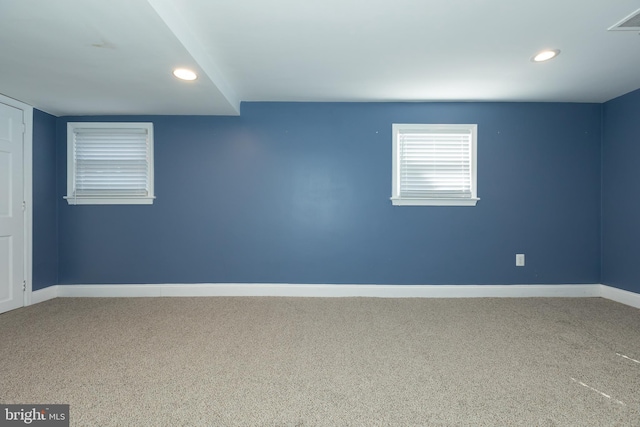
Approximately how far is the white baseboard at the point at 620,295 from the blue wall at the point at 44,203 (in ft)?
20.4

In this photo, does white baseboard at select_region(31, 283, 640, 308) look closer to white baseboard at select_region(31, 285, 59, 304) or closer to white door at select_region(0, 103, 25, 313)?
white baseboard at select_region(31, 285, 59, 304)

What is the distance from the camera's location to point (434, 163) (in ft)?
11.5

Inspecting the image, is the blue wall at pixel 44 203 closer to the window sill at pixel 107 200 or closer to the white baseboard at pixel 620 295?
the window sill at pixel 107 200

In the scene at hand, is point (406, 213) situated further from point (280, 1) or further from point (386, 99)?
point (280, 1)

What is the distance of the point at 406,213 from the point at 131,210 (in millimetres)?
3163

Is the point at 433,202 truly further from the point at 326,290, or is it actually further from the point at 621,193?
the point at 621,193

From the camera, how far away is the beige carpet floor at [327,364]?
4.93 ft

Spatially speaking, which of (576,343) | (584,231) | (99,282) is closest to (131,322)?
(99,282)

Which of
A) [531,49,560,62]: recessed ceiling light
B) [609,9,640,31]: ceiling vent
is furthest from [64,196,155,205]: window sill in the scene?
[609,9,640,31]: ceiling vent

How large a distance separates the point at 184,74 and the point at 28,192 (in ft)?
7.50

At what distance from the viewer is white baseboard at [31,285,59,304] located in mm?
3268

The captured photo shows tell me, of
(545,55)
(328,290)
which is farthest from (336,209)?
(545,55)

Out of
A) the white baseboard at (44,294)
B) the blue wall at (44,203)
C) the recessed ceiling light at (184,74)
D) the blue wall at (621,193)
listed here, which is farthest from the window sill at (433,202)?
the white baseboard at (44,294)
